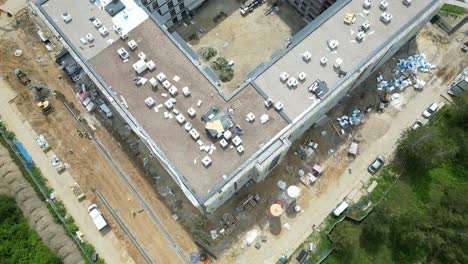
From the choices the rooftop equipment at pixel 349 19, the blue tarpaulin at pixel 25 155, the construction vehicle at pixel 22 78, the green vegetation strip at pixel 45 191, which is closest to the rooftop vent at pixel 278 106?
the rooftop equipment at pixel 349 19

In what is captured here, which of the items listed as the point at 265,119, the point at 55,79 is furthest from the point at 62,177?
the point at 265,119

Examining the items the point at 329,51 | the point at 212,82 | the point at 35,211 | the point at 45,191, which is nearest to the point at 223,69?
the point at 212,82

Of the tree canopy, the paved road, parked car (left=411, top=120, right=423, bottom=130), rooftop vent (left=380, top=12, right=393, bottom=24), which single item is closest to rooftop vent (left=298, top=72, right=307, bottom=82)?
rooftop vent (left=380, top=12, right=393, bottom=24)

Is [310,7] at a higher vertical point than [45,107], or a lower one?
lower

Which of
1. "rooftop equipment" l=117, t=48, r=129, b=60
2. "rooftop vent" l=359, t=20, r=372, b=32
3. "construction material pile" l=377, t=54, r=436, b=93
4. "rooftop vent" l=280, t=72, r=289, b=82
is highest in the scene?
"rooftop equipment" l=117, t=48, r=129, b=60

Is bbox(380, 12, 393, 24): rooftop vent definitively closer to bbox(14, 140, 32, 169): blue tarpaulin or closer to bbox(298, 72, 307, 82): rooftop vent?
bbox(298, 72, 307, 82): rooftop vent

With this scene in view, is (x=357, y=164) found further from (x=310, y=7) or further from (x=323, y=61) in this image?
(x=310, y=7)

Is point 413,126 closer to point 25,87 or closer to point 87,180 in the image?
point 87,180
